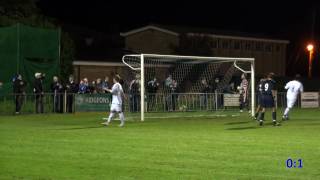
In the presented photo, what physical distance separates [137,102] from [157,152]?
50.9 feet

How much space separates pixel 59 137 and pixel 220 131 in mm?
5659

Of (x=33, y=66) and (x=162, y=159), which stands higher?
(x=33, y=66)

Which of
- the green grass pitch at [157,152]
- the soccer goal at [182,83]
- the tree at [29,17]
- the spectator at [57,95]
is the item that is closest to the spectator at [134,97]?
the soccer goal at [182,83]

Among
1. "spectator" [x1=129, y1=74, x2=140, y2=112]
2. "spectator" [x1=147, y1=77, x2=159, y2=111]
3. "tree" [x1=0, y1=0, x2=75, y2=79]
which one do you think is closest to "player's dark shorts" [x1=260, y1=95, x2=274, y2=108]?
"spectator" [x1=129, y1=74, x2=140, y2=112]

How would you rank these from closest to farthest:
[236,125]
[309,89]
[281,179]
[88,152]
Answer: [281,179]
[88,152]
[236,125]
[309,89]

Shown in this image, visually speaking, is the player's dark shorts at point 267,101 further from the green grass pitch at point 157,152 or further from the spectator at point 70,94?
the spectator at point 70,94

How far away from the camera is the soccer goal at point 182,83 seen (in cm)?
3120

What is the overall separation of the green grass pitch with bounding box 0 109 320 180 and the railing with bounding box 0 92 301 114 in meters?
8.64

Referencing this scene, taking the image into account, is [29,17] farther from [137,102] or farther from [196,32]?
[196,32]

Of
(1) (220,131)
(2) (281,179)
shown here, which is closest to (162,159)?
(2) (281,179)

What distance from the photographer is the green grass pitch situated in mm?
11812

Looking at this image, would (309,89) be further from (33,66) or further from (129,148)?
(129,148)

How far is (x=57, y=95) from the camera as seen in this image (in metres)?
32.7

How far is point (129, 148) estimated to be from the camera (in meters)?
15.9
